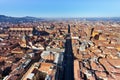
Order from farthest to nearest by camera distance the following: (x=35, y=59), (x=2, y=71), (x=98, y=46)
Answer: (x=98, y=46), (x=35, y=59), (x=2, y=71)

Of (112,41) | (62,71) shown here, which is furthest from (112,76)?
(112,41)

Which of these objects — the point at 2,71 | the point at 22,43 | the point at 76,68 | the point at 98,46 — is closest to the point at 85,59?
the point at 76,68

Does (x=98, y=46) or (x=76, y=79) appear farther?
(x=98, y=46)

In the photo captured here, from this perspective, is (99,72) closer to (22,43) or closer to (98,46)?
(98,46)

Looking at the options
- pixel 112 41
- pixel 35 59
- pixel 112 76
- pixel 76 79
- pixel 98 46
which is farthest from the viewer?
pixel 112 41

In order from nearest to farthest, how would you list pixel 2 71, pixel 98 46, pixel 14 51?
pixel 2 71
pixel 14 51
pixel 98 46

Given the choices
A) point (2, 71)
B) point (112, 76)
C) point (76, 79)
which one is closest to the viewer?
point (76, 79)

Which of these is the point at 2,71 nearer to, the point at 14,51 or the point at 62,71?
the point at 62,71

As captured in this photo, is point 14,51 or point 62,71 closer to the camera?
point 62,71
